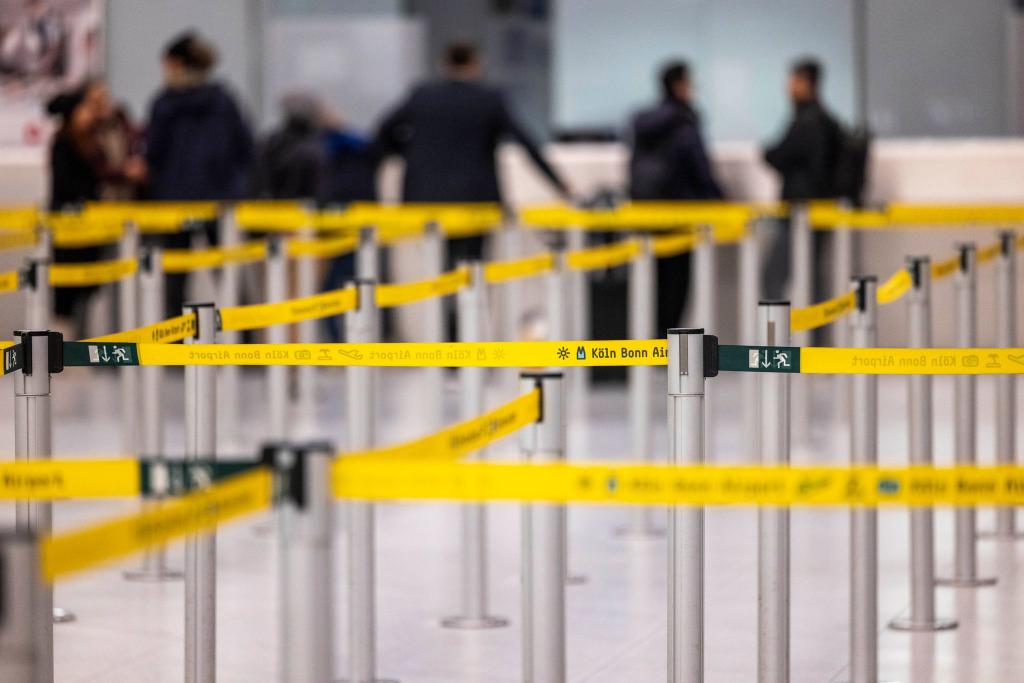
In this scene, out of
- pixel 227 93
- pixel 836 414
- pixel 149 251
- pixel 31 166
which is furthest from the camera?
pixel 31 166

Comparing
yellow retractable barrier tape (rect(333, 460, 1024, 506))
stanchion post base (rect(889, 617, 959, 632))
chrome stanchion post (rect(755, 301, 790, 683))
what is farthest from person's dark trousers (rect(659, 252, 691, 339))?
yellow retractable barrier tape (rect(333, 460, 1024, 506))

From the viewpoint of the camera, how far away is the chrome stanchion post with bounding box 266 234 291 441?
730cm

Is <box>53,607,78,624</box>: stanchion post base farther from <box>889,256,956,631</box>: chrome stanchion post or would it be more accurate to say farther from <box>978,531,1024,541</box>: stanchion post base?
<box>978,531,1024,541</box>: stanchion post base

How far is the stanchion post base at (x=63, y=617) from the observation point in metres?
5.60

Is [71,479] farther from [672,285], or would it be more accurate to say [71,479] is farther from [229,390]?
[672,285]

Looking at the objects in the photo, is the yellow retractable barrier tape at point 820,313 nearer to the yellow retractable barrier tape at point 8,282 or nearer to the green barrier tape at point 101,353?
the green barrier tape at point 101,353

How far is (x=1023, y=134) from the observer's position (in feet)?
44.9

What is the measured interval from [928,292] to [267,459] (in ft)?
9.89

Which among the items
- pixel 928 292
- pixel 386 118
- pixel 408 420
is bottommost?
pixel 408 420

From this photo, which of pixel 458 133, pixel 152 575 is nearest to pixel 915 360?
pixel 152 575

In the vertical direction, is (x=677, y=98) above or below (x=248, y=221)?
above

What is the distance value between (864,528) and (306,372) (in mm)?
5405

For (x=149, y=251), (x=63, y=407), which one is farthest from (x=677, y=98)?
(x=149, y=251)

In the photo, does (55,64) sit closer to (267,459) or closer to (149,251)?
(149,251)
